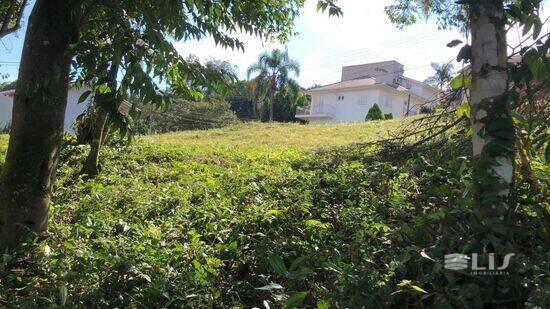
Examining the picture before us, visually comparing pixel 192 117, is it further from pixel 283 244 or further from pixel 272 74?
pixel 283 244

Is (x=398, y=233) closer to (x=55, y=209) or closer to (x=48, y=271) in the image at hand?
(x=48, y=271)

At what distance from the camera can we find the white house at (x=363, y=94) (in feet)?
119

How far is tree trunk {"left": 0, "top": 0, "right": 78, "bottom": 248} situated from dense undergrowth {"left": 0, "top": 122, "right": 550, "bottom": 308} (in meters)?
0.31

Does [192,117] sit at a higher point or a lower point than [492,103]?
higher

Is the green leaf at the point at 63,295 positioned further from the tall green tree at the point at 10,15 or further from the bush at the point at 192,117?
the bush at the point at 192,117

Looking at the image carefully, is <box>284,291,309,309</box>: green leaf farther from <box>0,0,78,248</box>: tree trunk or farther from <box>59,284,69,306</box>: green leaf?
<box>0,0,78,248</box>: tree trunk

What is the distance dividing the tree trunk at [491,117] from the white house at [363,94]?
31.9 m

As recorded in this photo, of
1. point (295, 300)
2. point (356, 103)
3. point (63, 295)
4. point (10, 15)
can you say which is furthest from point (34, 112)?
point (356, 103)

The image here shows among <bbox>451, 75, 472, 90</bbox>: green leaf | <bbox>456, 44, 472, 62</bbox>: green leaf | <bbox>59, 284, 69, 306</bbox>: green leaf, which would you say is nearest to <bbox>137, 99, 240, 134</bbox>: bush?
<bbox>451, 75, 472, 90</bbox>: green leaf

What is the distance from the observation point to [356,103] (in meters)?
38.0

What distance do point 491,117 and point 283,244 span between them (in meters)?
1.61

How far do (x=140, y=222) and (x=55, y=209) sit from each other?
93 cm

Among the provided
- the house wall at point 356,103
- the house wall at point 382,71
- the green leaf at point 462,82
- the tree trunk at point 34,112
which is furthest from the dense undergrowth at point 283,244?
the house wall at point 382,71

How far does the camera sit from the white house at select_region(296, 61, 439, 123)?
36.2 meters
